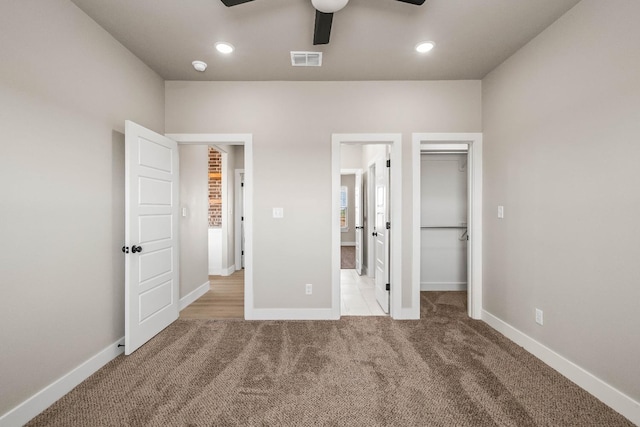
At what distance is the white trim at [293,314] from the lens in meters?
3.14

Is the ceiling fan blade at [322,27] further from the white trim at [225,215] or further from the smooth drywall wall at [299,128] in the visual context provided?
the white trim at [225,215]

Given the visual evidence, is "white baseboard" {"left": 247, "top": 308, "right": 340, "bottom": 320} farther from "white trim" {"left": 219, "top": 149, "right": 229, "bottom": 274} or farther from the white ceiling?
the white ceiling

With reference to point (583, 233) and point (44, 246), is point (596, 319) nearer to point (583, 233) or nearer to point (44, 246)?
point (583, 233)

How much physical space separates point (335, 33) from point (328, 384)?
271cm

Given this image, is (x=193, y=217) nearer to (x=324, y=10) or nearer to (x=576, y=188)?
(x=324, y=10)

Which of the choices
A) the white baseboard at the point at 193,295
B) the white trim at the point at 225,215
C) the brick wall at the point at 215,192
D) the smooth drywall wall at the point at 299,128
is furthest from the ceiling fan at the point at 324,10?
the brick wall at the point at 215,192

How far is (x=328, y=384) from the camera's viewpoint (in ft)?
6.52

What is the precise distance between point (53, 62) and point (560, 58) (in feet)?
11.9

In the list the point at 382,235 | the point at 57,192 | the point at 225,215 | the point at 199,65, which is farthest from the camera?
the point at 225,215

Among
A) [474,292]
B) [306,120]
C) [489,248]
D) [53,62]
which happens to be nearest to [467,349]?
[474,292]

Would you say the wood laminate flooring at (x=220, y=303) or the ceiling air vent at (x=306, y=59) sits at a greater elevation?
the ceiling air vent at (x=306, y=59)

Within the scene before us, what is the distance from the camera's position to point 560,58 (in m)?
2.15

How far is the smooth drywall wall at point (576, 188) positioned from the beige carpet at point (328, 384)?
1.27 feet

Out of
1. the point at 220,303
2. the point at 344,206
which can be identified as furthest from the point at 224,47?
the point at 344,206
